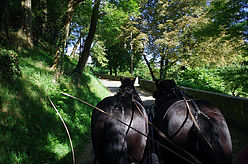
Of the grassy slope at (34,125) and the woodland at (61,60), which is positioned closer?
the grassy slope at (34,125)

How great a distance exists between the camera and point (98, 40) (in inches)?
791

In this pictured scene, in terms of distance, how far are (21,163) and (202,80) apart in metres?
11.1

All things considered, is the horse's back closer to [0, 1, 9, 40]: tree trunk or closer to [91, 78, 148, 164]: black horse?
[91, 78, 148, 164]: black horse

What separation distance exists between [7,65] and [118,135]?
139 inches

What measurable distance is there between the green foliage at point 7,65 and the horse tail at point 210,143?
451cm

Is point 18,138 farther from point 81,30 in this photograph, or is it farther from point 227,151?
point 81,30

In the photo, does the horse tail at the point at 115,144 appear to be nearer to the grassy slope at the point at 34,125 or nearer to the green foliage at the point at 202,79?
the grassy slope at the point at 34,125

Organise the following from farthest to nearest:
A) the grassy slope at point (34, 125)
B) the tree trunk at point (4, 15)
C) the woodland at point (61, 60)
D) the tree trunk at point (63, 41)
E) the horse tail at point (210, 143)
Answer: the tree trunk at point (63, 41) < the tree trunk at point (4, 15) < the woodland at point (61, 60) < the grassy slope at point (34, 125) < the horse tail at point (210, 143)

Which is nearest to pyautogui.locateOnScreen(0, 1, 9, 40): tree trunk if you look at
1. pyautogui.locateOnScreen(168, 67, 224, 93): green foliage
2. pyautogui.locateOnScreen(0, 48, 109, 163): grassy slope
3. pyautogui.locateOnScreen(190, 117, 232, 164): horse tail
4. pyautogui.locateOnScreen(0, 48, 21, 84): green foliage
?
pyautogui.locateOnScreen(0, 48, 109, 163): grassy slope

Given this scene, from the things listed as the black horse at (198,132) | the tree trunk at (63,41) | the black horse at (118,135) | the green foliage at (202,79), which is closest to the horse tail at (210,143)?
the black horse at (198,132)

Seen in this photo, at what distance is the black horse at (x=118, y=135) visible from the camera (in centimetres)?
203

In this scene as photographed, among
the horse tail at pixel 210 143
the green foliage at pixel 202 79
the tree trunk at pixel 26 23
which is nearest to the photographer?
the horse tail at pixel 210 143

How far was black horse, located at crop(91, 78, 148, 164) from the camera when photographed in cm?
203

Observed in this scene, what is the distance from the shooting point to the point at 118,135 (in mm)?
2053
